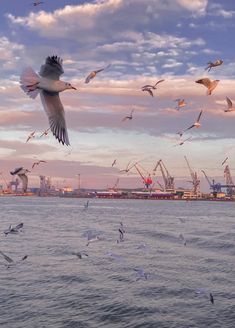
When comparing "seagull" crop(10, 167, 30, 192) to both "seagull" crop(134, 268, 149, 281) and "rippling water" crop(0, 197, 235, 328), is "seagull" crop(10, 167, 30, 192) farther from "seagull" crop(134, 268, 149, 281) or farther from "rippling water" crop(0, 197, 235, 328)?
"seagull" crop(134, 268, 149, 281)

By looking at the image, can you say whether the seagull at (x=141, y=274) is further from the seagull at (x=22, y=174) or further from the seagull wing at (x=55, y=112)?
the seagull wing at (x=55, y=112)

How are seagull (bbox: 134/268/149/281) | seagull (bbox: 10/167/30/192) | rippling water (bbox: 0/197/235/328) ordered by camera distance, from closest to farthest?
1. seagull (bbox: 10/167/30/192)
2. rippling water (bbox: 0/197/235/328)
3. seagull (bbox: 134/268/149/281)

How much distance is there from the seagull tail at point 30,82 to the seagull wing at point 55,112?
0.51ft

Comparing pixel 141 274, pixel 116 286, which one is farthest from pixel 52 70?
pixel 141 274

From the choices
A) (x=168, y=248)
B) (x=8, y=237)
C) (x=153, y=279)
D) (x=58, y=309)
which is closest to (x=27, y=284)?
(x=58, y=309)

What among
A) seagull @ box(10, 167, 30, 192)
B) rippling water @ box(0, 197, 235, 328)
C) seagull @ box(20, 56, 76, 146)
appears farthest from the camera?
rippling water @ box(0, 197, 235, 328)

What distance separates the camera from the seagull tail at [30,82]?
6.60m

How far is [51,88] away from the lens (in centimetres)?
657

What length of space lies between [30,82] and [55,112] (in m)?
0.67

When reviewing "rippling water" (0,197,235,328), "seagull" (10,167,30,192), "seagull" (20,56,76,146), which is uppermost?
"seagull" (20,56,76,146)

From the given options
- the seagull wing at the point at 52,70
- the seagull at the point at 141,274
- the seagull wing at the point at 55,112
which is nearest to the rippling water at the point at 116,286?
the seagull at the point at 141,274

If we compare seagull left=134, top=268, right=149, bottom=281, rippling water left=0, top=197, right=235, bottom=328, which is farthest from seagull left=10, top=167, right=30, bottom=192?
seagull left=134, top=268, right=149, bottom=281

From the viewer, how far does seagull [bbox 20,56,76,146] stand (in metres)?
6.56

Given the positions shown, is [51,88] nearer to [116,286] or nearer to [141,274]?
[116,286]
